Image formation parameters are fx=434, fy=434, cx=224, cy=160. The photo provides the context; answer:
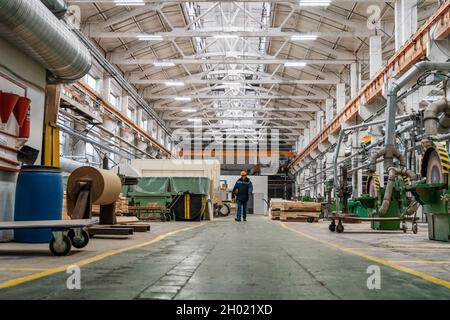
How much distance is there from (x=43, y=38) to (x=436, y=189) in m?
6.25

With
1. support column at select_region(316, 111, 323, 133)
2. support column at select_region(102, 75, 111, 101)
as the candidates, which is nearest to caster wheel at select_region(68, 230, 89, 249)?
support column at select_region(102, 75, 111, 101)

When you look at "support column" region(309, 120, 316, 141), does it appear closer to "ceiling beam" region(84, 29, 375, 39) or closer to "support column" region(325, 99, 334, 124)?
"support column" region(325, 99, 334, 124)

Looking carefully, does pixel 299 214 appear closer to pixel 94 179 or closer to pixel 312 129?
pixel 94 179

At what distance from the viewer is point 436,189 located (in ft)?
22.6

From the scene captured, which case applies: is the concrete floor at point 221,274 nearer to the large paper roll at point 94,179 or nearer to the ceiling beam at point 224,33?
the large paper roll at point 94,179

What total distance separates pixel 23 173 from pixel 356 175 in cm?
1700

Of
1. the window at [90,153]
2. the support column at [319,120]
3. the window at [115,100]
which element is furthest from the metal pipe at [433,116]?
the support column at [319,120]

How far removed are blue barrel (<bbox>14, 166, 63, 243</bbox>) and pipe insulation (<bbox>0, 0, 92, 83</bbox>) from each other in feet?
Answer: 5.56

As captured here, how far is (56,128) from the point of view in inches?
281

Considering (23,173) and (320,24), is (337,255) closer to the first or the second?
(23,173)

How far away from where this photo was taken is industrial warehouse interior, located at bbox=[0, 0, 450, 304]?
3.02 meters

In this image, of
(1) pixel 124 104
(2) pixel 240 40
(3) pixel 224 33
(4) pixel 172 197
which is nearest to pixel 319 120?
(2) pixel 240 40

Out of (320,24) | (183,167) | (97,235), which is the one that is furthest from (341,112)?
(97,235)

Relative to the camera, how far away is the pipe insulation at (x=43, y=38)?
5.20m
